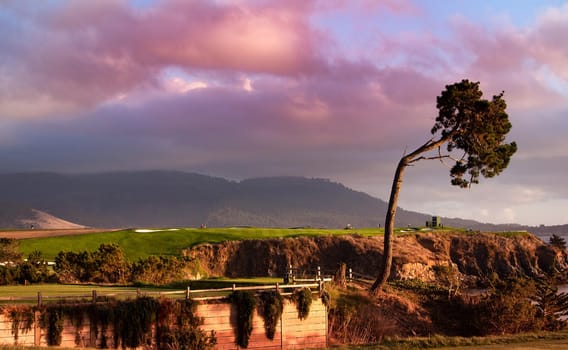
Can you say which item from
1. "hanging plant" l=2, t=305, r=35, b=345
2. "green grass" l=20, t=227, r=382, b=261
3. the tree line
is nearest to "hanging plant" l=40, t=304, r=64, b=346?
"hanging plant" l=2, t=305, r=35, b=345

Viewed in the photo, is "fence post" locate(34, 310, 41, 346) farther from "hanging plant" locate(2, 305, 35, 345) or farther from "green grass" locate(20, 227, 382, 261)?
"green grass" locate(20, 227, 382, 261)

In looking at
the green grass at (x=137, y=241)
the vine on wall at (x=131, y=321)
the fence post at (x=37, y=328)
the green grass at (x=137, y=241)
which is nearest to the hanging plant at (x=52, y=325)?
the vine on wall at (x=131, y=321)

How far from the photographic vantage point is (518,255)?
10438 cm

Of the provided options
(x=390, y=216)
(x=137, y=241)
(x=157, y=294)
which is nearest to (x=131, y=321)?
(x=157, y=294)

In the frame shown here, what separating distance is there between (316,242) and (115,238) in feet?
82.4

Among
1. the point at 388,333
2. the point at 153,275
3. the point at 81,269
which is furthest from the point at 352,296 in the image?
the point at 81,269

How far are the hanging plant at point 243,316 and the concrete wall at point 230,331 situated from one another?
28cm

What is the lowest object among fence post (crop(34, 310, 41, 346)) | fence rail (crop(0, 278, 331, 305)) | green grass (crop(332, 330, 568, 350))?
green grass (crop(332, 330, 568, 350))

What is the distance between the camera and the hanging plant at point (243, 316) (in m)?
35.1

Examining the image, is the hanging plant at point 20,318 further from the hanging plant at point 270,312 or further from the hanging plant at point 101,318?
the hanging plant at point 270,312

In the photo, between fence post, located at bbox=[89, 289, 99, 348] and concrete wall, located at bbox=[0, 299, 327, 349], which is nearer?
concrete wall, located at bbox=[0, 299, 327, 349]

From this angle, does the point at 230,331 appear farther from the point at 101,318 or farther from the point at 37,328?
the point at 37,328

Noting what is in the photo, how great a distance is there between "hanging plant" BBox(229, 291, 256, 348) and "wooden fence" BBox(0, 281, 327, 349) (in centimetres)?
26

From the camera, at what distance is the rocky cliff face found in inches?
3135
